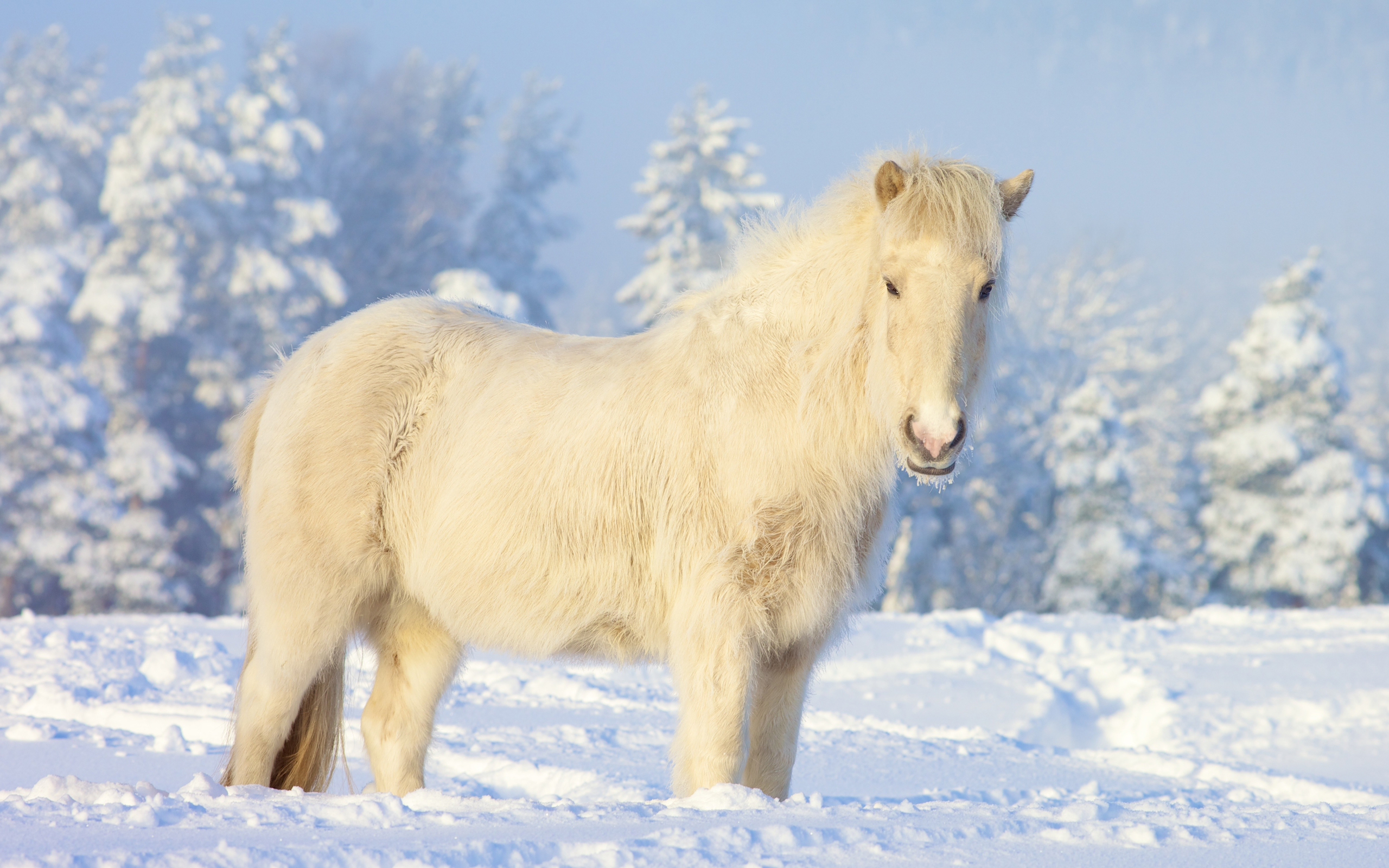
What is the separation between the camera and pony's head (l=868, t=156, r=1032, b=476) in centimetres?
299

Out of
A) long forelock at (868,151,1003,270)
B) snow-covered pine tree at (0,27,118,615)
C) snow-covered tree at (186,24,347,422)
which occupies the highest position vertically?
snow-covered tree at (186,24,347,422)

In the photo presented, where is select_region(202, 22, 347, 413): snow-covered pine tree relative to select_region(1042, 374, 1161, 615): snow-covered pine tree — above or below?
above

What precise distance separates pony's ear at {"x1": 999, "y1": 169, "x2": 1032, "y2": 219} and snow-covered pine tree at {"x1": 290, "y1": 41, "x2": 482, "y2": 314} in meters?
23.9

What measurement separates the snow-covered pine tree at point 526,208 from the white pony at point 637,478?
75.4ft

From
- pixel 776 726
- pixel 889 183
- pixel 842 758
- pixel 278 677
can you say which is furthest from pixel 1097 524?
pixel 278 677

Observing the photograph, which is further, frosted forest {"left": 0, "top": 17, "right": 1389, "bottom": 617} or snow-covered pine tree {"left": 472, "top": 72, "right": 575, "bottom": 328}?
snow-covered pine tree {"left": 472, "top": 72, "right": 575, "bottom": 328}

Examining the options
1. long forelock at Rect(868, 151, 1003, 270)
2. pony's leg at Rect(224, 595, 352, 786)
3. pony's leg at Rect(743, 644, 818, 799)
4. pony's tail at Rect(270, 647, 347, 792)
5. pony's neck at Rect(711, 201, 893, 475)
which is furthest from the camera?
pony's tail at Rect(270, 647, 347, 792)

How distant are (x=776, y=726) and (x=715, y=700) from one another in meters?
0.44

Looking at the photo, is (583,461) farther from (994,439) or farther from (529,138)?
(529,138)

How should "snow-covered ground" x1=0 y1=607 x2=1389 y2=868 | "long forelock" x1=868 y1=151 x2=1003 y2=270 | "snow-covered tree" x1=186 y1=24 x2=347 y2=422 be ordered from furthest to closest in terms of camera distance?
"snow-covered tree" x1=186 y1=24 x2=347 y2=422
"long forelock" x1=868 y1=151 x2=1003 y2=270
"snow-covered ground" x1=0 y1=607 x2=1389 y2=868

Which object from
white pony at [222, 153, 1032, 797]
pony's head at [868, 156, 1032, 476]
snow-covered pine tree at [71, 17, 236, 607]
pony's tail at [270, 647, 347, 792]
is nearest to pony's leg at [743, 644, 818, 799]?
white pony at [222, 153, 1032, 797]

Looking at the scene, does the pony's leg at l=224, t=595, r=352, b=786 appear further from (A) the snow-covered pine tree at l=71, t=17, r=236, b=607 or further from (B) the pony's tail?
(A) the snow-covered pine tree at l=71, t=17, r=236, b=607

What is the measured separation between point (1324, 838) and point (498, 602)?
2.62m

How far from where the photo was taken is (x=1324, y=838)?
291 centimetres
